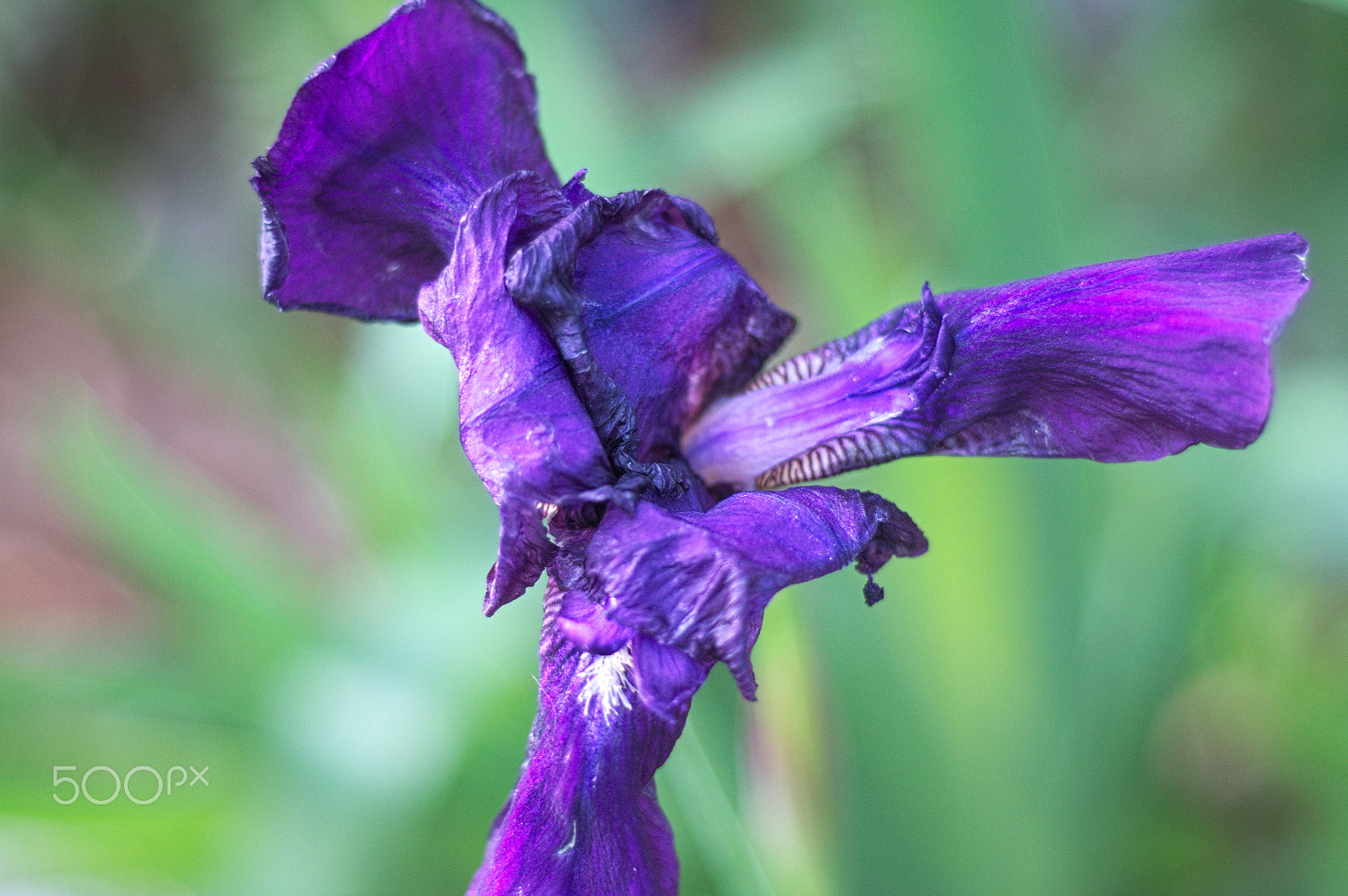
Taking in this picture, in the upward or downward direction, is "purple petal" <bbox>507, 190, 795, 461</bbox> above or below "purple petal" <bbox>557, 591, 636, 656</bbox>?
above

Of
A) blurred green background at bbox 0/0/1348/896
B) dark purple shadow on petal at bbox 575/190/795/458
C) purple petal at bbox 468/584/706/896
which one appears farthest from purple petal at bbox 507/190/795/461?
blurred green background at bbox 0/0/1348/896

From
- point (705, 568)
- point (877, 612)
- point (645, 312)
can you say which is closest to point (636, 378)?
point (645, 312)

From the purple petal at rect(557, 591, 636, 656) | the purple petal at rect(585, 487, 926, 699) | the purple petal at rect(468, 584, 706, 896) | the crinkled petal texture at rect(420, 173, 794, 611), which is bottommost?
the purple petal at rect(468, 584, 706, 896)

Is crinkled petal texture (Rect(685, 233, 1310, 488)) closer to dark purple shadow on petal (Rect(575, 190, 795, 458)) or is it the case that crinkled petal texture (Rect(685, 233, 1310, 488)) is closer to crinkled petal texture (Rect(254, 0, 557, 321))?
dark purple shadow on petal (Rect(575, 190, 795, 458))

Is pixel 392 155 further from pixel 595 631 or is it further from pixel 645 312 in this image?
pixel 595 631

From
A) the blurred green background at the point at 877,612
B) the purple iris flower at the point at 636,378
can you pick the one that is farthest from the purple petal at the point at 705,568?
the blurred green background at the point at 877,612

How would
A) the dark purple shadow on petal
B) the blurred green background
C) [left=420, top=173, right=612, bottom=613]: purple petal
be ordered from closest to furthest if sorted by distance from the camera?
[left=420, top=173, right=612, bottom=613]: purple petal → the dark purple shadow on petal → the blurred green background

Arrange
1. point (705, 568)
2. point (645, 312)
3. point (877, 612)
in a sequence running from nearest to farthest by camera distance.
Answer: point (705, 568) → point (645, 312) → point (877, 612)

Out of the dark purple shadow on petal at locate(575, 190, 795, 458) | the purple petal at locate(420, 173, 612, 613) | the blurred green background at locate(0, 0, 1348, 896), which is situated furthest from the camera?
the blurred green background at locate(0, 0, 1348, 896)
